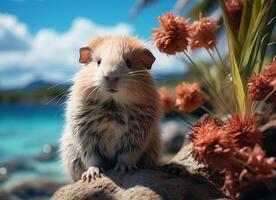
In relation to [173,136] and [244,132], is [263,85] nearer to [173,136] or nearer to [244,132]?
[244,132]

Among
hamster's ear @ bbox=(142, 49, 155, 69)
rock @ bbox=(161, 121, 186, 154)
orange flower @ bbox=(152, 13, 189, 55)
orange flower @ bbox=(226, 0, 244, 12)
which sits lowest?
rock @ bbox=(161, 121, 186, 154)

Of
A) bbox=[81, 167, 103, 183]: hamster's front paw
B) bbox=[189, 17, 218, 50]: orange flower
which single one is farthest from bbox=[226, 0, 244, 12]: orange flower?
bbox=[81, 167, 103, 183]: hamster's front paw

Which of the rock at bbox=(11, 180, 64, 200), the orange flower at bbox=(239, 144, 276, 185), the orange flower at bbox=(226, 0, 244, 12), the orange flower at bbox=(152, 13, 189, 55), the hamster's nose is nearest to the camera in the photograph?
the orange flower at bbox=(239, 144, 276, 185)

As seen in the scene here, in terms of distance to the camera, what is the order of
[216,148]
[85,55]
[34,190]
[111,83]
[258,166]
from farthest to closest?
[34,190] < [85,55] < [111,83] < [216,148] < [258,166]

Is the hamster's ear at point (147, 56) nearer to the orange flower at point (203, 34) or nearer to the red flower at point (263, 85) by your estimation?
the orange flower at point (203, 34)

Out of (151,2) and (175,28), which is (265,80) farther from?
(151,2)

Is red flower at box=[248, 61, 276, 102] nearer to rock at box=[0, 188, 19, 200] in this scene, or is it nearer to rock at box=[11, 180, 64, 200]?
rock at box=[0, 188, 19, 200]

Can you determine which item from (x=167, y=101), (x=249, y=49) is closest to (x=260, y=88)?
(x=249, y=49)

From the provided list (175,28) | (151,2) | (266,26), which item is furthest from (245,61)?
(151,2)
